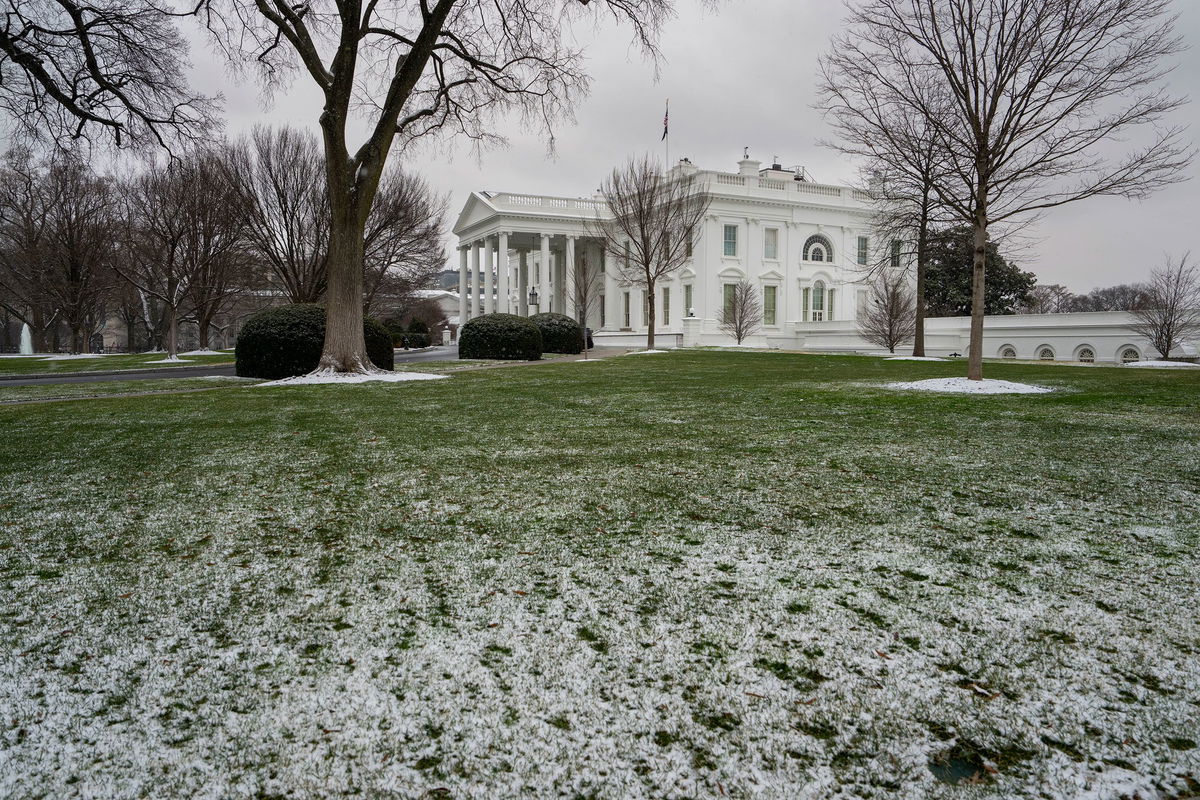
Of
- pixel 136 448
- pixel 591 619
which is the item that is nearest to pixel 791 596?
pixel 591 619

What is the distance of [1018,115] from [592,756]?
11968 millimetres

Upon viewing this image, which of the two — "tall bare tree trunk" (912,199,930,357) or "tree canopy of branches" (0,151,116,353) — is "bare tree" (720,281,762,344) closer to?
"tall bare tree trunk" (912,199,930,357)

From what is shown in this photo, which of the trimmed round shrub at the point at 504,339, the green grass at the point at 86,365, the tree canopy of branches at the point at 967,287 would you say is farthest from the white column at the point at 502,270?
the tree canopy of branches at the point at 967,287

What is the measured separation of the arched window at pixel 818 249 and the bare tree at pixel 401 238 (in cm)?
2669

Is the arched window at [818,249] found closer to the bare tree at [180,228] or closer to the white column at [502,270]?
the white column at [502,270]

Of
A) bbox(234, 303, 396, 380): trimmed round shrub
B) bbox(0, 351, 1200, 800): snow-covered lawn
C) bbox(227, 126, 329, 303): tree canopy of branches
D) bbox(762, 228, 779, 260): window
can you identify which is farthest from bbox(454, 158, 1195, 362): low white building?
bbox(0, 351, 1200, 800): snow-covered lawn

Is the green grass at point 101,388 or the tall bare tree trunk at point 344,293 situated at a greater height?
the tall bare tree trunk at point 344,293

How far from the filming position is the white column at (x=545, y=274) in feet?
159

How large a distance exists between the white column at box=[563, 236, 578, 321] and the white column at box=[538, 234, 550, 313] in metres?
1.51

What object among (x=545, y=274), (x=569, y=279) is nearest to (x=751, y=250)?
(x=569, y=279)

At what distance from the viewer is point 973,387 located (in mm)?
10508

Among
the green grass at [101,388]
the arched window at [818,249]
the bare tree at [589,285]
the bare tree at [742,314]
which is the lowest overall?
the green grass at [101,388]

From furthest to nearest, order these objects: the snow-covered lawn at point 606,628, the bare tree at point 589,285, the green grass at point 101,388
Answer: the bare tree at point 589,285 < the green grass at point 101,388 < the snow-covered lawn at point 606,628

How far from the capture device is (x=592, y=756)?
1623 millimetres
